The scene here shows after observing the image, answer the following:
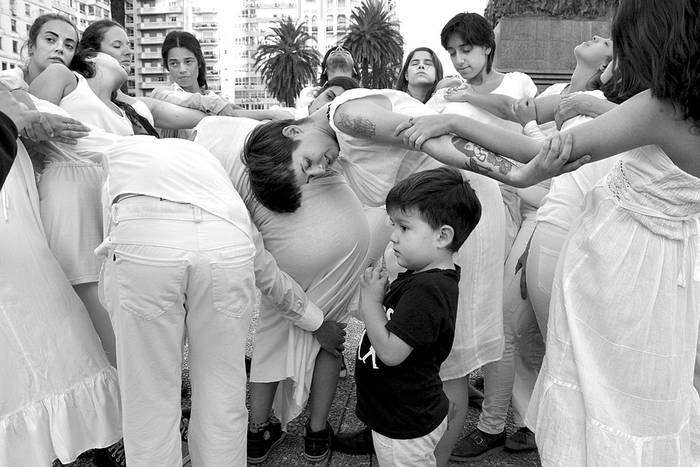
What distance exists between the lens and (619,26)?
1.60 m

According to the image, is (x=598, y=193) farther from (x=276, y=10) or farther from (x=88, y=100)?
(x=276, y=10)

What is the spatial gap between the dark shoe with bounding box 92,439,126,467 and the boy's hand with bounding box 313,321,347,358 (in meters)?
0.94

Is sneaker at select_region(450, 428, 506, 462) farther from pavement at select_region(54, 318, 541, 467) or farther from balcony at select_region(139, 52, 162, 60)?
balcony at select_region(139, 52, 162, 60)

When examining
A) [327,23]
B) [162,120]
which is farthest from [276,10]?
[162,120]

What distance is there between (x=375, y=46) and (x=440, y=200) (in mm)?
45475

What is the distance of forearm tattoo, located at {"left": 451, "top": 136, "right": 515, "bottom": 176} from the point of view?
1.99m

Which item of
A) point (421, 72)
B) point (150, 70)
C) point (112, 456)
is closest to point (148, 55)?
point (150, 70)

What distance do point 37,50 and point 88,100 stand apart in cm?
68

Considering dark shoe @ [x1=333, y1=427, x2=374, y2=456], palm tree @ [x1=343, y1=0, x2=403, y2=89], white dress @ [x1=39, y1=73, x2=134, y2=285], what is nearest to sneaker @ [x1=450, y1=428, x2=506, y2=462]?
dark shoe @ [x1=333, y1=427, x2=374, y2=456]

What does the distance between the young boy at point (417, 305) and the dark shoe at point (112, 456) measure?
1110 mm

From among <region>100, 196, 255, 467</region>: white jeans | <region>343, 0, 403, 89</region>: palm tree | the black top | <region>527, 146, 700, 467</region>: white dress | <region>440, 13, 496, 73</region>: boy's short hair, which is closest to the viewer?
the black top

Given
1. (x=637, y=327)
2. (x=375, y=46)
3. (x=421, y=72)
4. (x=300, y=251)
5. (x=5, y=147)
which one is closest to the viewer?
(x=5, y=147)

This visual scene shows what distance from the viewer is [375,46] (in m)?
45.2

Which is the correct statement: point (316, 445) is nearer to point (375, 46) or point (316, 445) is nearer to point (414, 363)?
point (414, 363)
